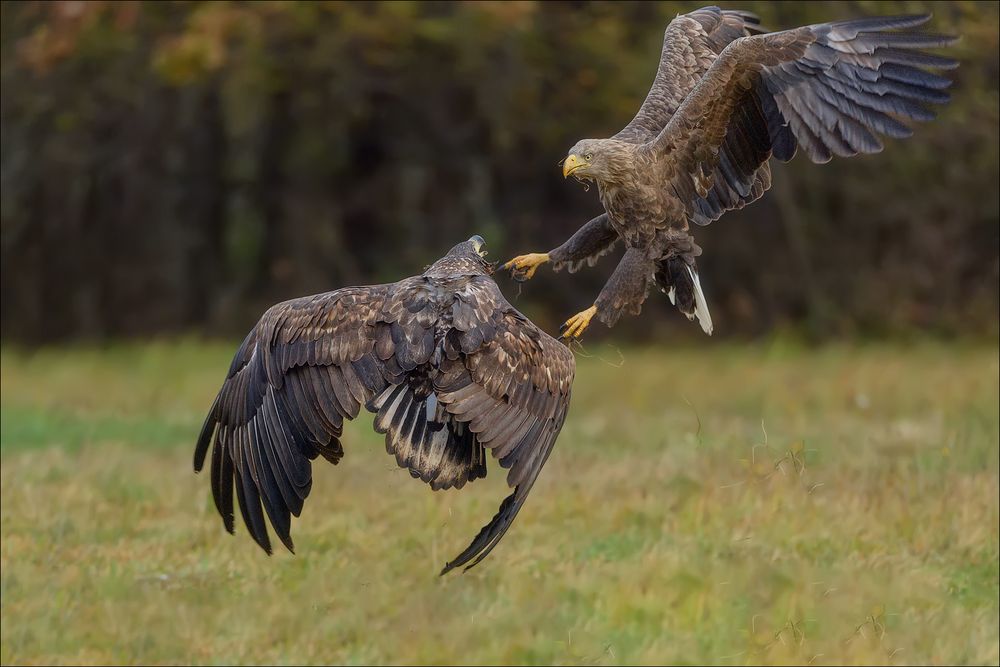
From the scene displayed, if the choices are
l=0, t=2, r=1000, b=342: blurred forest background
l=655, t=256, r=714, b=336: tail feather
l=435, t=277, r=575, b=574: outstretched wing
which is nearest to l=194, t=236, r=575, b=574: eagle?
l=435, t=277, r=575, b=574: outstretched wing

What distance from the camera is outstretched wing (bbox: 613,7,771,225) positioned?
22.1 feet

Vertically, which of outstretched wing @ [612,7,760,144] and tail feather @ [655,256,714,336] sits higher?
outstretched wing @ [612,7,760,144]

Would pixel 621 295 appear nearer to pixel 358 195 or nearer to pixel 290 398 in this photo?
pixel 290 398

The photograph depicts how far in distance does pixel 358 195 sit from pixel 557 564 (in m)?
11.5

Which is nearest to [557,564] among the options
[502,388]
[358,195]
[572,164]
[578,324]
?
[578,324]

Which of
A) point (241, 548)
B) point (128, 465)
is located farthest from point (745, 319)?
point (241, 548)

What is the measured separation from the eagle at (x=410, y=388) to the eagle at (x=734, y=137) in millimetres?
391

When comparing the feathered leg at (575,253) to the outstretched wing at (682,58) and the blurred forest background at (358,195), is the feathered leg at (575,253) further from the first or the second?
the blurred forest background at (358,195)

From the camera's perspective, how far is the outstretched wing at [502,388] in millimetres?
6004

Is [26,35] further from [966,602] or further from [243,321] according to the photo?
[966,602]

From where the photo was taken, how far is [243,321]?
19.8 m

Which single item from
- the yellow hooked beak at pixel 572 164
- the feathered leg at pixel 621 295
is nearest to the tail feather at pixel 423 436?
the feathered leg at pixel 621 295

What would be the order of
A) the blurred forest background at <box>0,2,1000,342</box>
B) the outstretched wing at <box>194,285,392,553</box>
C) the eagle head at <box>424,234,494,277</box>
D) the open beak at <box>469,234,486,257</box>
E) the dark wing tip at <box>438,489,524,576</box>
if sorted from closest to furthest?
the dark wing tip at <box>438,489,524,576</box> → the outstretched wing at <box>194,285,392,553</box> → the eagle head at <box>424,234,494,277</box> → the open beak at <box>469,234,486,257</box> → the blurred forest background at <box>0,2,1000,342</box>

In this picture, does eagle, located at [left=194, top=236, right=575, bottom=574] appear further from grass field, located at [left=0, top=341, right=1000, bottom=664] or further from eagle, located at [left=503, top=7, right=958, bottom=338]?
grass field, located at [left=0, top=341, right=1000, bottom=664]
